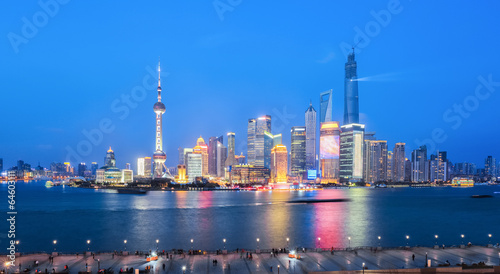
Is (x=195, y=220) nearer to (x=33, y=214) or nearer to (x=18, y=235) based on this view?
(x=18, y=235)

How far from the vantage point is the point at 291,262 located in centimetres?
3241

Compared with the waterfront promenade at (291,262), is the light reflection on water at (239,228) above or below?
below

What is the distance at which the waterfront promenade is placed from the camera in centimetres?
3011

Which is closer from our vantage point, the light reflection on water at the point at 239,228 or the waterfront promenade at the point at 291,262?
the waterfront promenade at the point at 291,262

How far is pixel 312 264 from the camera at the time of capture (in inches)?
1252

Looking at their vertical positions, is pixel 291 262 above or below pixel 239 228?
above

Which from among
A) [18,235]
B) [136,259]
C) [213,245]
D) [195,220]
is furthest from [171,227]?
[136,259]

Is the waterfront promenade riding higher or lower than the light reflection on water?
higher

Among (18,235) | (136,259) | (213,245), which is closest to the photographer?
(136,259)

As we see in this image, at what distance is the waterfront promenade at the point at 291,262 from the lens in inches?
1185

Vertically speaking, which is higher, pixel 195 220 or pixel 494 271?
pixel 494 271

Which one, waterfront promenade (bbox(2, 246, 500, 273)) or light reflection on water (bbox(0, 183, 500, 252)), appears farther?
light reflection on water (bbox(0, 183, 500, 252))

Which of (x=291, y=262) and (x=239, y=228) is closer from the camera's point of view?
(x=291, y=262)

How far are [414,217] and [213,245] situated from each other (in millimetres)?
57129
